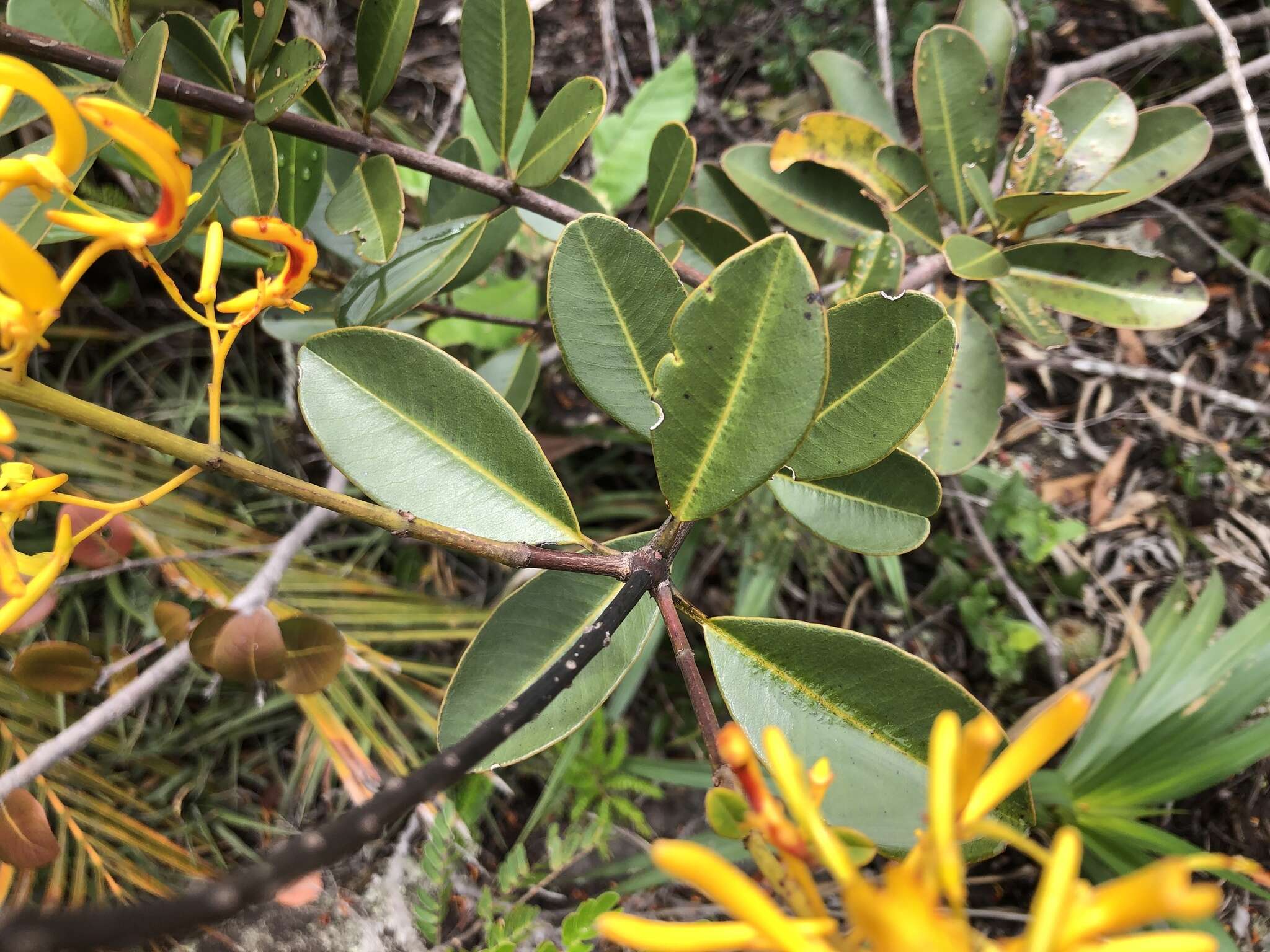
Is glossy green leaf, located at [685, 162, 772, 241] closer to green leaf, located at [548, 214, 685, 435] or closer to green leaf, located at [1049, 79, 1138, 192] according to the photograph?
green leaf, located at [1049, 79, 1138, 192]

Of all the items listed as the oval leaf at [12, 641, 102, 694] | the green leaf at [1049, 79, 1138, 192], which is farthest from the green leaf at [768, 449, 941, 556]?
the oval leaf at [12, 641, 102, 694]

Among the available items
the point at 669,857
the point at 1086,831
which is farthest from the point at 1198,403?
the point at 669,857

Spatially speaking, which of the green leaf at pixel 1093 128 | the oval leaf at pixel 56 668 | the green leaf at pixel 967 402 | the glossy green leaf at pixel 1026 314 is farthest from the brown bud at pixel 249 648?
the green leaf at pixel 1093 128

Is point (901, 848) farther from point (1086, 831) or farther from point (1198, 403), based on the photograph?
point (1198, 403)

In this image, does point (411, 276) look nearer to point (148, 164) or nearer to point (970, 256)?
point (148, 164)

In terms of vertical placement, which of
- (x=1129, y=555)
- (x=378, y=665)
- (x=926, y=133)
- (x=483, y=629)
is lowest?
(x=1129, y=555)

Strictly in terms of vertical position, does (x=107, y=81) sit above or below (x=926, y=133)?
above
